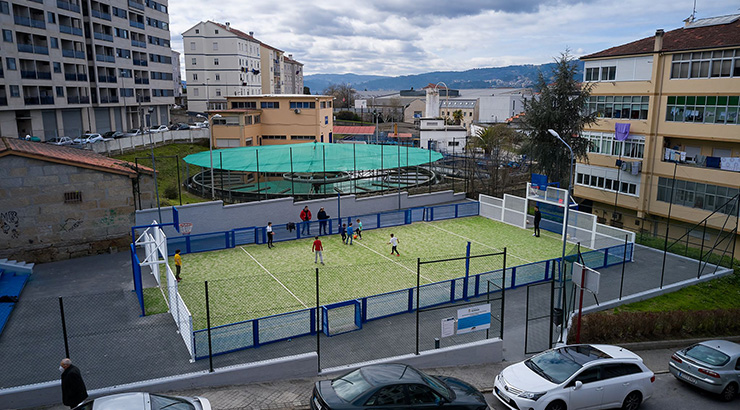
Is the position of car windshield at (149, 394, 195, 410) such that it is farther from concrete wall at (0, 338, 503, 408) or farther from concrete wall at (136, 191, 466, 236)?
concrete wall at (136, 191, 466, 236)

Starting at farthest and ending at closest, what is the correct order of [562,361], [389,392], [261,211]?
[261,211], [562,361], [389,392]

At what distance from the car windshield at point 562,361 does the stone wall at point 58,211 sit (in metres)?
19.0

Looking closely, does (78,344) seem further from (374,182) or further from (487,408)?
(374,182)

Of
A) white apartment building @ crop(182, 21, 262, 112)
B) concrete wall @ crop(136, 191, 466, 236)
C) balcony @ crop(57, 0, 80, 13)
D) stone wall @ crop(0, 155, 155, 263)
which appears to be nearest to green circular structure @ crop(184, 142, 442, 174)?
concrete wall @ crop(136, 191, 466, 236)

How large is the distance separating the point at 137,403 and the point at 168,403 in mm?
569

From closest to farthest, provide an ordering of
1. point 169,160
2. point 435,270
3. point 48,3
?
point 435,270 < point 169,160 < point 48,3

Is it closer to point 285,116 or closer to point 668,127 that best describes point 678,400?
point 668,127

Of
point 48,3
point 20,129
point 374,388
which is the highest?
point 48,3

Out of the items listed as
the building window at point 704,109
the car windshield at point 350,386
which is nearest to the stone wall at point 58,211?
the car windshield at point 350,386

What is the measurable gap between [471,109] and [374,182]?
10487cm

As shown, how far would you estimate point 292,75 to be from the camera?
5335 inches

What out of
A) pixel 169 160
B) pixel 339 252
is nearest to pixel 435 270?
pixel 339 252

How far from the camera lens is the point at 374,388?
9258mm

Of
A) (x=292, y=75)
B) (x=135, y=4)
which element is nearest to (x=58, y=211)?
(x=135, y=4)
